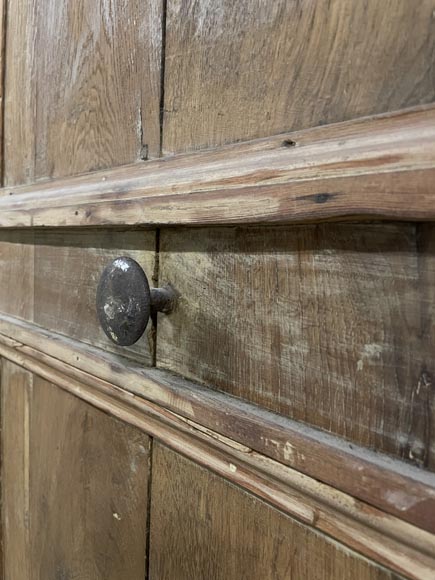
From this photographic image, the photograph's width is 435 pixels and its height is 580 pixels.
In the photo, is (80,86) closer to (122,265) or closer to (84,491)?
(122,265)

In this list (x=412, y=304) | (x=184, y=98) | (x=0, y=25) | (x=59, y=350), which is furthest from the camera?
(x=0, y=25)

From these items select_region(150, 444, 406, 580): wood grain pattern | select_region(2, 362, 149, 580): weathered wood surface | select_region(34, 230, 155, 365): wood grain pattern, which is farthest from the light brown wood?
select_region(150, 444, 406, 580): wood grain pattern

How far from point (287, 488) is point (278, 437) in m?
0.04

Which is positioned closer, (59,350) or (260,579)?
(260,579)

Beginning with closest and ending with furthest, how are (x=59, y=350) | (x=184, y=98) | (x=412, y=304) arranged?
(x=412, y=304)
(x=184, y=98)
(x=59, y=350)

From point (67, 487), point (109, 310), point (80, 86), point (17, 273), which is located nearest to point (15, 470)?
point (67, 487)

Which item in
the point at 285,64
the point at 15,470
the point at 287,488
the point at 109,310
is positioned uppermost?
the point at 285,64

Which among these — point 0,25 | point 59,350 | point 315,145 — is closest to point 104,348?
point 59,350

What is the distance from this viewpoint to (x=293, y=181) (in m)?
0.31

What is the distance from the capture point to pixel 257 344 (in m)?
0.36

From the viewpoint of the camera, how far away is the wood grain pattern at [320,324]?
0.28 metres

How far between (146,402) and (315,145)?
0.88ft

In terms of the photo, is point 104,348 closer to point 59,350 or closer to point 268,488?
point 59,350

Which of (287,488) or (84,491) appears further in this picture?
(84,491)
